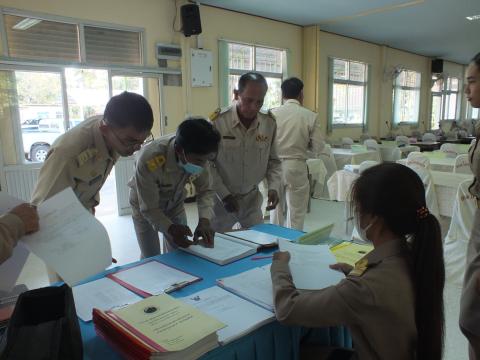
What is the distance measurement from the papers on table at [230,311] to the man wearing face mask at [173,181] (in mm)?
436

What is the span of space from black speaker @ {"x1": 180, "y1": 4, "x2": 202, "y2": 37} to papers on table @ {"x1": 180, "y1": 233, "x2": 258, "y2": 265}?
4045mm

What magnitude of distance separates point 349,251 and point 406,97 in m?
10.1

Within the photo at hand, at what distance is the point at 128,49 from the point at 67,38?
0.76 meters

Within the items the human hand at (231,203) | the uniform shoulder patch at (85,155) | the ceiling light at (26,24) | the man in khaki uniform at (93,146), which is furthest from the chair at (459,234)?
the ceiling light at (26,24)

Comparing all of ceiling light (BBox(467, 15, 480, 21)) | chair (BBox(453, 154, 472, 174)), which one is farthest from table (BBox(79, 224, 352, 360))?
ceiling light (BBox(467, 15, 480, 21))

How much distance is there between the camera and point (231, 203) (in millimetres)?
2184

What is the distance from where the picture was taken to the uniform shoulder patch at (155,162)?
5.35 ft

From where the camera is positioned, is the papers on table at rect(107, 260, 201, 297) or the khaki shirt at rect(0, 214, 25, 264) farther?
the papers on table at rect(107, 260, 201, 297)

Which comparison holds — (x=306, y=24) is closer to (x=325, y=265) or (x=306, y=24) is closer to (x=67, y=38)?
(x=67, y=38)

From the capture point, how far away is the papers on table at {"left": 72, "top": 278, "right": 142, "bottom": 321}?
1.11 meters

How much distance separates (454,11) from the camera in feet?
20.2

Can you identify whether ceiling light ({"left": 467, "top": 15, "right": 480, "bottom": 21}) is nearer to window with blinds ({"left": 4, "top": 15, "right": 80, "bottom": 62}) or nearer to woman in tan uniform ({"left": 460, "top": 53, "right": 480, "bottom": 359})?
woman in tan uniform ({"left": 460, "top": 53, "right": 480, "bottom": 359})

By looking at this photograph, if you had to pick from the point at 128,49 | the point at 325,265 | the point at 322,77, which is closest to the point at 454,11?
the point at 322,77

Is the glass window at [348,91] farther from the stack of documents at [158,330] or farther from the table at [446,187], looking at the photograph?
the stack of documents at [158,330]
